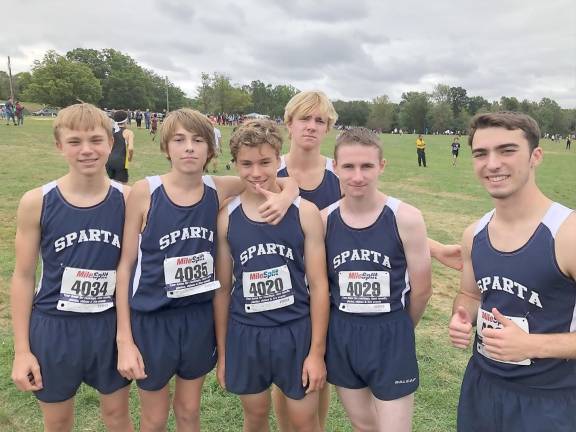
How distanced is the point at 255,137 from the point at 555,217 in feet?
5.12

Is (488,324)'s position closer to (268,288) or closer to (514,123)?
(514,123)

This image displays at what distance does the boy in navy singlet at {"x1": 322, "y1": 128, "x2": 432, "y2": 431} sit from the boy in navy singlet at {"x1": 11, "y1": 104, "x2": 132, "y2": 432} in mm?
1280

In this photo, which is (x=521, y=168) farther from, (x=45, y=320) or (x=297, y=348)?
(x=45, y=320)

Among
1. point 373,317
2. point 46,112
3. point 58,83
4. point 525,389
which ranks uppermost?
point 58,83

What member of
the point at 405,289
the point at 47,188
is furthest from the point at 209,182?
the point at 405,289

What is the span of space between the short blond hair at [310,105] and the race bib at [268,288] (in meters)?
1.17

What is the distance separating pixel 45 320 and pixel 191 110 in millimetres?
1445

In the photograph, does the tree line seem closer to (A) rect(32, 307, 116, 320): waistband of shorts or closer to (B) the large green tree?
(B) the large green tree

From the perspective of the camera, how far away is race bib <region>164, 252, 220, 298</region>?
2.52 m

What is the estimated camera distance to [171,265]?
2521mm

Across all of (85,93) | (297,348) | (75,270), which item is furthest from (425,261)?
(85,93)

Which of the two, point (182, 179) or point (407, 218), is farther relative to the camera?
point (182, 179)

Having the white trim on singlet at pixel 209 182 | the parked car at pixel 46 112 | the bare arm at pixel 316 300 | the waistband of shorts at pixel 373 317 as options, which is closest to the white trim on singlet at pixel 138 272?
the white trim on singlet at pixel 209 182

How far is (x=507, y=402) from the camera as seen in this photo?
2.11 m
